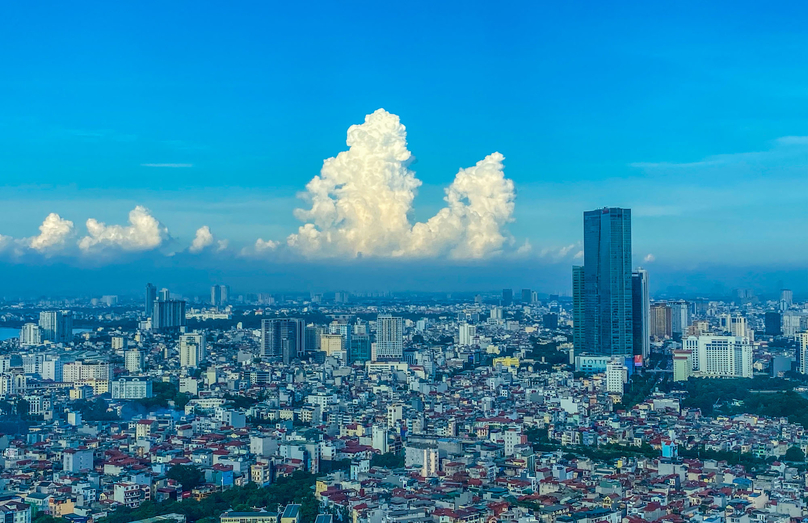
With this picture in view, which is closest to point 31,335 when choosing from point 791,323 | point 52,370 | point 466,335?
point 52,370

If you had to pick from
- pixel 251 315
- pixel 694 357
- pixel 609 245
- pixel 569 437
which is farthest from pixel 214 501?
pixel 251 315

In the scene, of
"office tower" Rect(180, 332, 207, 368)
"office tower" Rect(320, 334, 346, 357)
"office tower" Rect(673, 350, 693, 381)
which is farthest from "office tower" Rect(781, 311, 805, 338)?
"office tower" Rect(180, 332, 207, 368)

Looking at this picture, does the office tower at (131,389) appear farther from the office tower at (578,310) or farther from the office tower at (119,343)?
the office tower at (578,310)

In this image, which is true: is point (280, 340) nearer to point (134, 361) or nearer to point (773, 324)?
point (134, 361)

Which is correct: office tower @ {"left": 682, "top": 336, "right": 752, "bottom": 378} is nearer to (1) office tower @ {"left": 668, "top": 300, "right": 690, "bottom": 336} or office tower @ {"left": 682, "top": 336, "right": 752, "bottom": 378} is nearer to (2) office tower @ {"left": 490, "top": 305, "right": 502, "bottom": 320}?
(1) office tower @ {"left": 668, "top": 300, "right": 690, "bottom": 336}

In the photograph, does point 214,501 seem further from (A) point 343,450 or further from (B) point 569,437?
(B) point 569,437

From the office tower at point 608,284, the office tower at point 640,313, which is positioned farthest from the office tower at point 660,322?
the office tower at point 608,284
